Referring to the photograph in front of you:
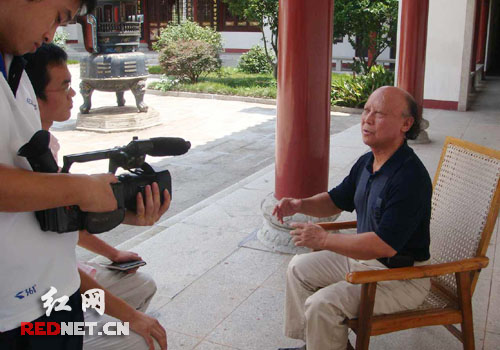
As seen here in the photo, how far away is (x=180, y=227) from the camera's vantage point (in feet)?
14.5

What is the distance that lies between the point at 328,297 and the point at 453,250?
78 centimetres

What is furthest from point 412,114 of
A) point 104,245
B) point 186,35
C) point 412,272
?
point 186,35

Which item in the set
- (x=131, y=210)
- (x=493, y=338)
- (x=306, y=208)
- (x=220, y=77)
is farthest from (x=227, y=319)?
(x=220, y=77)

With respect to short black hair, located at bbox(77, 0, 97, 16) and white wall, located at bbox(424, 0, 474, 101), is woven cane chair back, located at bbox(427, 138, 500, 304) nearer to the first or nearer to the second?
short black hair, located at bbox(77, 0, 97, 16)

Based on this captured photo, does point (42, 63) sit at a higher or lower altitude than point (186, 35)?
lower

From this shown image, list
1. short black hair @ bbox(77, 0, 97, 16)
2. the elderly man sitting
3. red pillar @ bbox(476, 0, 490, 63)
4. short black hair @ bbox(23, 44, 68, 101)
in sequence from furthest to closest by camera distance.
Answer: red pillar @ bbox(476, 0, 490, 63), the elderly man sitting, short black hair @ bbox(23, 44, 68, 101), short black hair @ bbox(77, 0, 97, 16)

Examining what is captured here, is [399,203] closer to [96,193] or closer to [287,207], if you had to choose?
[287,207]

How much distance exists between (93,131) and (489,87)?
10698 mm

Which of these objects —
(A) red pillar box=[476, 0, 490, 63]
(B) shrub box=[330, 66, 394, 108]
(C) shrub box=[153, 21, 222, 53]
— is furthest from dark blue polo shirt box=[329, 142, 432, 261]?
(A) red pillar box=[476, 0, 490, 63]

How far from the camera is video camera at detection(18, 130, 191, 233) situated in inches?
49.4

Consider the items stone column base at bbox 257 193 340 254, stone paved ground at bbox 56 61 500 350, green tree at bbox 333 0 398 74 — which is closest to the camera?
stone paved ground at bbox 56 61 500 350

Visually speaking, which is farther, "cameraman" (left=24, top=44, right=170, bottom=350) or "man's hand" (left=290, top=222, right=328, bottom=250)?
"man's hand" (left=290, top=222, right=328, bottom=250)

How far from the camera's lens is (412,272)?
6.94 ft

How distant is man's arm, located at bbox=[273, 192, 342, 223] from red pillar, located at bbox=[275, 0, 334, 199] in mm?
1277
